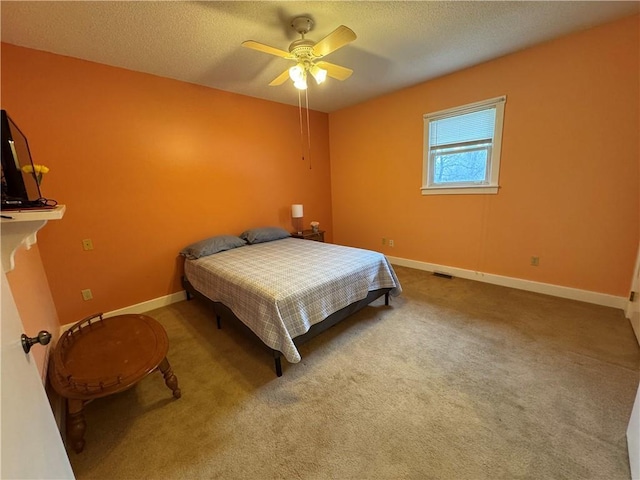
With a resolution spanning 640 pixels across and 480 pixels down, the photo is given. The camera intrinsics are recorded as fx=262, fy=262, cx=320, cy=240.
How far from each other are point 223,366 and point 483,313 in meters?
2.39

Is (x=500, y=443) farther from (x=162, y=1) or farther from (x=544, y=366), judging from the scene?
(x=162, y=1)

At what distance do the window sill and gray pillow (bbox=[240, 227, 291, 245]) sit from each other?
2.09m

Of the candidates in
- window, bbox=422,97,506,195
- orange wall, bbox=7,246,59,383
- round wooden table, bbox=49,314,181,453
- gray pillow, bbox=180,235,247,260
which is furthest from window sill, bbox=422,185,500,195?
orange wall, bbox=7,246,59,383

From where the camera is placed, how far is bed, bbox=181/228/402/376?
5.96 ft

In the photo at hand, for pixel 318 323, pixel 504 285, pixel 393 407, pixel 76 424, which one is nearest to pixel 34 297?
pixel 76 424

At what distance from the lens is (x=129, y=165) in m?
2.70

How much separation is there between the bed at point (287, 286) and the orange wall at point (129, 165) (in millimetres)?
520

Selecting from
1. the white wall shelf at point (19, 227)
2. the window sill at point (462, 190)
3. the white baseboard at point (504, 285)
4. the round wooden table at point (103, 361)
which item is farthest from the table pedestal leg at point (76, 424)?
the window sill at point (462, 190)

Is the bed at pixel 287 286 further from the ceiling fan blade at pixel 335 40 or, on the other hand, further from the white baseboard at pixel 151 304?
the ceiling fan blade at pixel 335 40

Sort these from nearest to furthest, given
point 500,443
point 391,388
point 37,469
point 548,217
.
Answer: point 37,469 → point 500,443 → point 391,388 → point 548,217

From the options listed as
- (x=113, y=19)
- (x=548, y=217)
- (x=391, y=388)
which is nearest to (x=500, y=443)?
(x=391, y=388)

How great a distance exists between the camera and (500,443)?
132 centimetres

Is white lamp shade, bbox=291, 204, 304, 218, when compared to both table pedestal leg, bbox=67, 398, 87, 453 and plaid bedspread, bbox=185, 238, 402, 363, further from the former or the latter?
table pedestal leg, bbox=67, 398, 87, 453

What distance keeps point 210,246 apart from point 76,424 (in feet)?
6.07
